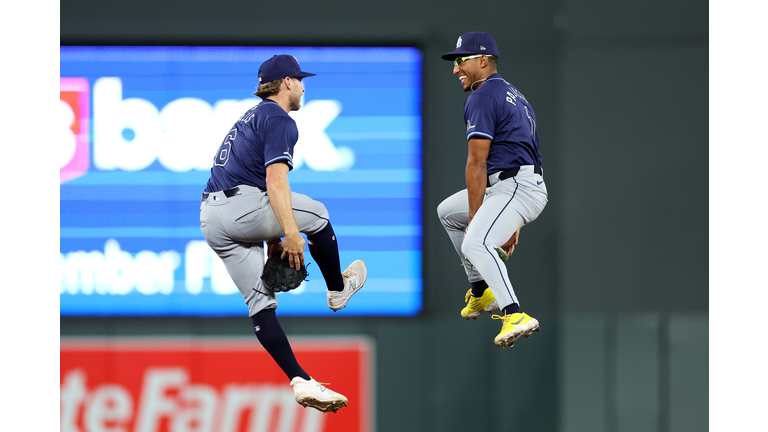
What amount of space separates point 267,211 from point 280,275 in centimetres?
40

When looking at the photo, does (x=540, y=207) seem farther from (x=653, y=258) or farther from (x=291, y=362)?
(x=653, y=258)

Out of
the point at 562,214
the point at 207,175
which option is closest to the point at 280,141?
the point at 207,175

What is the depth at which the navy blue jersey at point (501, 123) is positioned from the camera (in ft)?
13.4

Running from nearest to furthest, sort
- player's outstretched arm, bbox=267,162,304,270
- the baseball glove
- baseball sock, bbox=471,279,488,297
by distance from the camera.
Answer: player's outstretched arm, bbox=267,162,304,270, the baseball glove, baseball sock, bbox=471,279,488,297

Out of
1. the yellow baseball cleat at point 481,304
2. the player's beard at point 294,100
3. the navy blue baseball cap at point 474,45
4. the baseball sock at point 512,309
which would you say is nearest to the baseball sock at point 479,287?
the yellow baseball cleat at point 481,304

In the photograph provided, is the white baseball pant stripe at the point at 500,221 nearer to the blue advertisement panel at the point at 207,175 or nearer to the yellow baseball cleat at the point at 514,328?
the yellow baseball cleat at the point at 514,328

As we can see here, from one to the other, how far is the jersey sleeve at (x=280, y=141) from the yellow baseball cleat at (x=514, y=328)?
1599mm

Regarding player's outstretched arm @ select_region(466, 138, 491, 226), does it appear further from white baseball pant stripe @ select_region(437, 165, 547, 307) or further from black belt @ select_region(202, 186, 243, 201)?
black belt @ select_region(202, 186, 243, 201)

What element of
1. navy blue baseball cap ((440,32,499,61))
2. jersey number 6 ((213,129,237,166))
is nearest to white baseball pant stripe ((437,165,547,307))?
navy blue baseball cap ((440,32,499,61))

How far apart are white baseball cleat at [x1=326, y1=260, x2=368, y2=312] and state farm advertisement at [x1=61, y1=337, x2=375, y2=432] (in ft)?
3.99

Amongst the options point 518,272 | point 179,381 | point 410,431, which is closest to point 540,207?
point 518,272

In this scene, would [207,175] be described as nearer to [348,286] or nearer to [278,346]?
[348,286]

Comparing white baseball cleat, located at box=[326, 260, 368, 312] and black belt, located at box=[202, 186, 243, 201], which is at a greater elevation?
black belt, located at box=[202, 186, 243, 201]

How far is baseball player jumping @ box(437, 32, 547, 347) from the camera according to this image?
4.04 m
